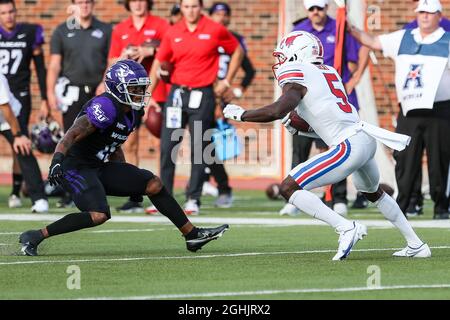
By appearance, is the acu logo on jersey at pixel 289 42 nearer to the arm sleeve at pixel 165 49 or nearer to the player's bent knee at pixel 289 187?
the player's bent knee at pixel 289 187

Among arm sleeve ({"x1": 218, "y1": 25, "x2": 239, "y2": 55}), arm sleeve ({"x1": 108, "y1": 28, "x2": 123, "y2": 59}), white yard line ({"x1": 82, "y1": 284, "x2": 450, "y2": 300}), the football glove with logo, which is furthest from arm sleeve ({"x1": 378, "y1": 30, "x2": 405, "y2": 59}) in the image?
white yard line ({"x1": 82, "y1": 284, "x2": 450, "y2": 300})

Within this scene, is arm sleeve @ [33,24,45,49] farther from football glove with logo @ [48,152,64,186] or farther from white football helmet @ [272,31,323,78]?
white football helmet @ [272,31,323,78]

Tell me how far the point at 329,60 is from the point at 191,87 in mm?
1556

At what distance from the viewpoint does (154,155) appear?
812 inches

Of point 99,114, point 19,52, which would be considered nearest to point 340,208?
point 19,52

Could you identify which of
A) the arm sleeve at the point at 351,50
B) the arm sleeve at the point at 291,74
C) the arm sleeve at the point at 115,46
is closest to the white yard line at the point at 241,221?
the arm sleeve at the point at 351,50

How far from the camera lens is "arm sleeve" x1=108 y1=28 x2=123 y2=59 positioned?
48.5 feet

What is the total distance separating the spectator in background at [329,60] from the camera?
46.1ft

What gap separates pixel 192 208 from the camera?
13945mm

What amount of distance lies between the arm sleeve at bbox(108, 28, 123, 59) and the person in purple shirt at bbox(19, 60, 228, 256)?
500 centimetres

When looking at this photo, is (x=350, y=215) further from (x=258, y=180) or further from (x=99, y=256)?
(x=258, y=180)

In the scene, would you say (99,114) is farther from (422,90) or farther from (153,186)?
(422,90)

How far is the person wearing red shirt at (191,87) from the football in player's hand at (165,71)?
34mm
